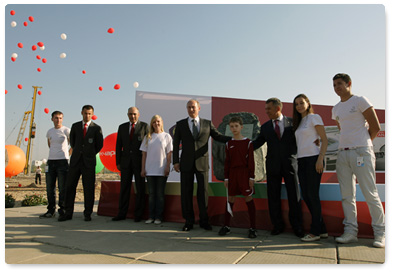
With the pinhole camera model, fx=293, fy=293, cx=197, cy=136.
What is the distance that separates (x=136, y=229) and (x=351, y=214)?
7.67 feet

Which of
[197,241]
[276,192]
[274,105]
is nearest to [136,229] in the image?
[197,241]

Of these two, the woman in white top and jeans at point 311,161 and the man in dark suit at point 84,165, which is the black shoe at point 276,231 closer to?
the woman in white top and jeans at point 311,161

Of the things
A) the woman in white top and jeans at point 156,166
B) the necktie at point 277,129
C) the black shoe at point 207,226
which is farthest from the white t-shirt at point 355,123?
the woman in white top and jeans at point 156,166

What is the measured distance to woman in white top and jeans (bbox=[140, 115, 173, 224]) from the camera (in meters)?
3.89

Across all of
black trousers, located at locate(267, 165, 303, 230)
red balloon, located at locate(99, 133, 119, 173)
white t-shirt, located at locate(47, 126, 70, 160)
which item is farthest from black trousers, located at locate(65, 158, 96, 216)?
red balloon, located at locate(99, 133, 119, 173)

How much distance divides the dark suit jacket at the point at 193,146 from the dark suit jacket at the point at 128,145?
0.78 metres

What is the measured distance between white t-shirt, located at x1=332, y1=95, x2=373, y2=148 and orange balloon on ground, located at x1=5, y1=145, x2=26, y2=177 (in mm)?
11768

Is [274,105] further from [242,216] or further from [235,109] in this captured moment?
[235,109]

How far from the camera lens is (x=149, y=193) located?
396 centimetres

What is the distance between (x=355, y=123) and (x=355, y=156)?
0.31m

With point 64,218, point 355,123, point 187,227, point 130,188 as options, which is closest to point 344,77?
point 355,123

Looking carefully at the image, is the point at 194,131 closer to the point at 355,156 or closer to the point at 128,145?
the point at 128,145

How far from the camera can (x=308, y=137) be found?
2996mm

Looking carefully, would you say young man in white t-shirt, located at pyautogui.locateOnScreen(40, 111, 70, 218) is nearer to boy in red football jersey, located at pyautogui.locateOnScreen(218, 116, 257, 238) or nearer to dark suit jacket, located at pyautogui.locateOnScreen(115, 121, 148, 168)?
dark suit jacket, located at pyautogui.locateOnScreen(115, 121, 148, 168)
